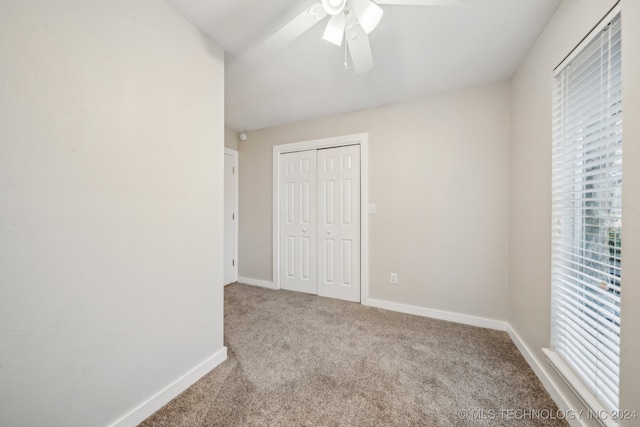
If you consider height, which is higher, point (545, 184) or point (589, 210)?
point (545, 184)

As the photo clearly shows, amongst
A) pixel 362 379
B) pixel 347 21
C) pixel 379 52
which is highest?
pixel 379 52

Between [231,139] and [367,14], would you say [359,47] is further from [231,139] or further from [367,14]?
[231,139]

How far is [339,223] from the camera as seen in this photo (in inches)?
115

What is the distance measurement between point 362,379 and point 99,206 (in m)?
1.80

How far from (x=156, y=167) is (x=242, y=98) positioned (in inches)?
58.9

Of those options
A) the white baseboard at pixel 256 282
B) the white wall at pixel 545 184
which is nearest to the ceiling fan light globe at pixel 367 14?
the white wall at pixel 545 184

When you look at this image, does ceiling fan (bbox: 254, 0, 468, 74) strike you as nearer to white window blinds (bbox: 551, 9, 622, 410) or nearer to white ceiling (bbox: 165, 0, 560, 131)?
A: white ceiling (bbox: 165, 0, 560, 131)

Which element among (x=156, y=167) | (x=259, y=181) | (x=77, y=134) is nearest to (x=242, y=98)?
(x=259, y=181)

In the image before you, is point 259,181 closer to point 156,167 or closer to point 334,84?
point 334,84

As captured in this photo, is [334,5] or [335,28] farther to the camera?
[335,28]


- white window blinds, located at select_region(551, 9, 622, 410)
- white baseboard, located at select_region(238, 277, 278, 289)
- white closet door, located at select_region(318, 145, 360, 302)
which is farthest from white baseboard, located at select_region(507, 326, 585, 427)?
white baseboard, located at select_region(238, 277, 278, 289)

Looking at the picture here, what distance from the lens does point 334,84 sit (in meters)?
2.19

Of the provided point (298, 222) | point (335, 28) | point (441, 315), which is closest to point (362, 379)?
point (441, 315)

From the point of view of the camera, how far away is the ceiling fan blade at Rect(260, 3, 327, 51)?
1.09 meters
